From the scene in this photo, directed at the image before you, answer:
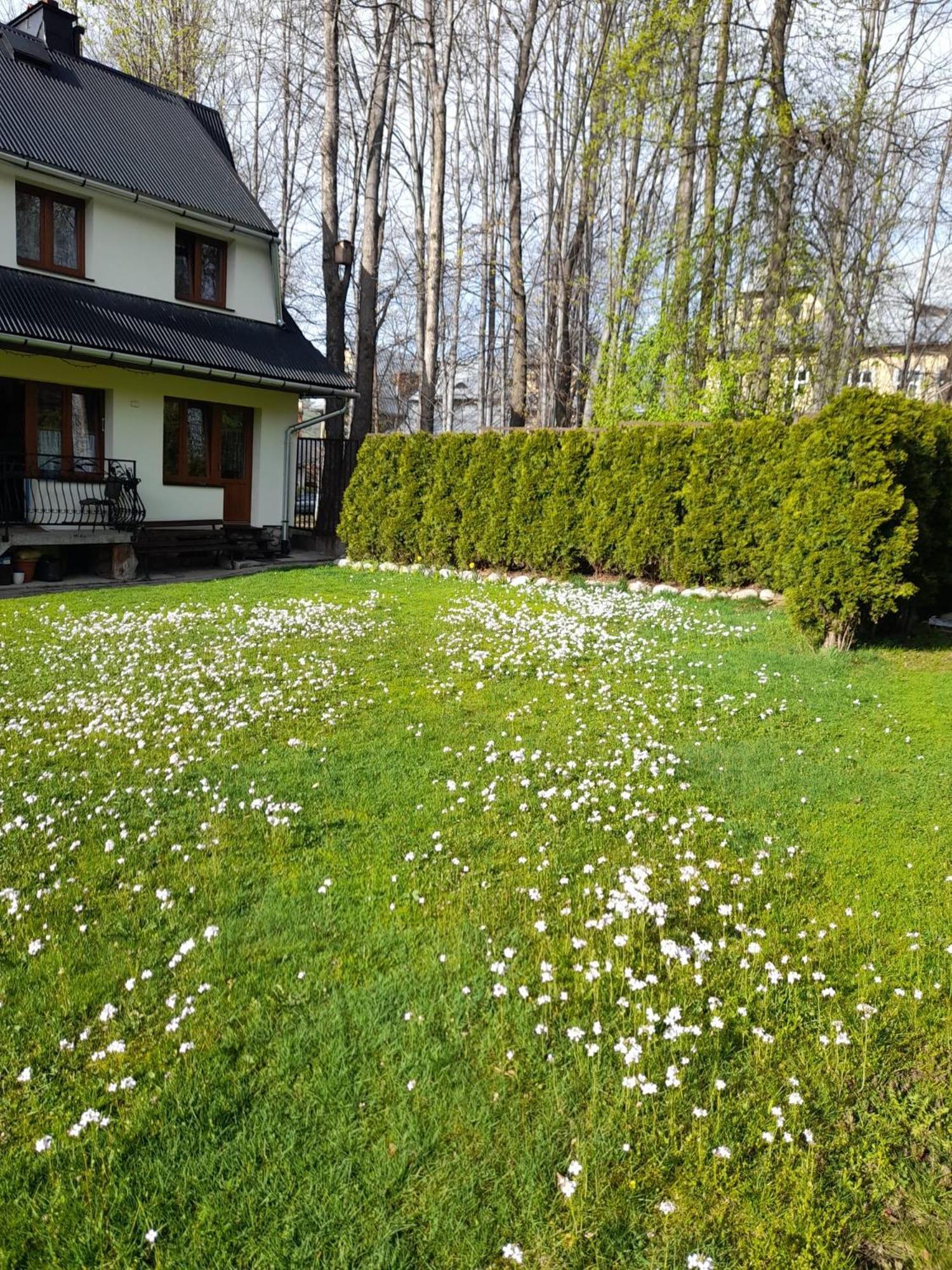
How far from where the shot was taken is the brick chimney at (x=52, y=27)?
15672 mm

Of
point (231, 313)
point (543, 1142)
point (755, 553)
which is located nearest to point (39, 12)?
point (231, 313)

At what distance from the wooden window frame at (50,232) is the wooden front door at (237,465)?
11.6ft

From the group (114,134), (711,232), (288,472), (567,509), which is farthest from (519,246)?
(567,509)

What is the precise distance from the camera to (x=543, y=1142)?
218 cm

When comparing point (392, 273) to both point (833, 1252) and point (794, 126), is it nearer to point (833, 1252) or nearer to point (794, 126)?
point (794, 126)

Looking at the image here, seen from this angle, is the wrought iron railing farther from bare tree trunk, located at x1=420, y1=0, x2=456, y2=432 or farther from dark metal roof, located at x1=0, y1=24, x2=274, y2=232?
bare tree trunk, located at x1=420, y1=0, x2=456, y2=432

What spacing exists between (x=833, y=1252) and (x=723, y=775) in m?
2.83

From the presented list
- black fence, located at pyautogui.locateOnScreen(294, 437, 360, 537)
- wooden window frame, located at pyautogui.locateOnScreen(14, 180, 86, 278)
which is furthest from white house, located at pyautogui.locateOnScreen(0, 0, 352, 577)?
black fence, located at pyautogui.locateOnScreen(294, 437, 360, 537)

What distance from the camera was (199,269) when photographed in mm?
15969

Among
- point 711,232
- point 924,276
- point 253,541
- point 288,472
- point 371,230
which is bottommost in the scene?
point 253,541

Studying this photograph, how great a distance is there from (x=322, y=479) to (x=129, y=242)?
542 cm

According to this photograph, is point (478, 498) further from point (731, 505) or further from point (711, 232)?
point (711, 232)

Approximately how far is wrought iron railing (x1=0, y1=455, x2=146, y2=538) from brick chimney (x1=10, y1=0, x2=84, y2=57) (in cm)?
878

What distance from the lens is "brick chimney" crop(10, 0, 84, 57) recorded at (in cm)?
1567
